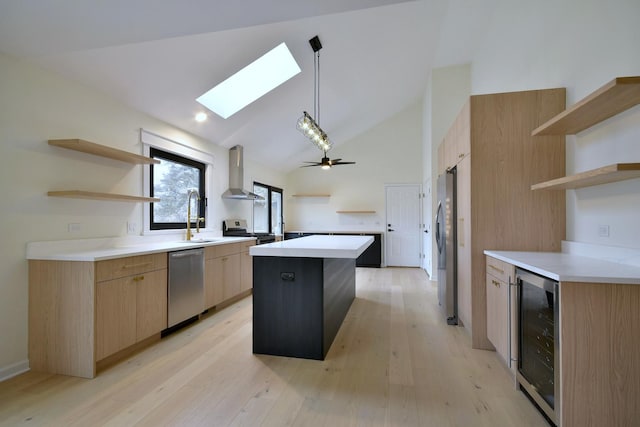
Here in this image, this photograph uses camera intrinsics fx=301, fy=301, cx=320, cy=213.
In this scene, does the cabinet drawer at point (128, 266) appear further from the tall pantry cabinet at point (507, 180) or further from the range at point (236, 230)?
the tall pantry cabinet at point (507, 180)

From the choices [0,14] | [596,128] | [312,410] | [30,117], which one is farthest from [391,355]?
[0,14]

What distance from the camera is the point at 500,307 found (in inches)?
86.4

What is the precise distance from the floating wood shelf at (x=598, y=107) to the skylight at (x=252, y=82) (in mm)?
2980

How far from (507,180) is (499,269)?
747 mm

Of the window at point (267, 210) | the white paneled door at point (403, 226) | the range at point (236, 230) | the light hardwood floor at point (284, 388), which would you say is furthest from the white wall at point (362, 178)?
the light hardwood floor at point (284, 388)

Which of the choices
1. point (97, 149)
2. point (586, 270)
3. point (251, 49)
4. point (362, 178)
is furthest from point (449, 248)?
point (362, 178)

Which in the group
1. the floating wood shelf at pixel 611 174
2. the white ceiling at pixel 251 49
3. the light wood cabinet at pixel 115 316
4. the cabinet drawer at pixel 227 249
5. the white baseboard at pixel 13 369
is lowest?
the white baseboard at pixel 13 369

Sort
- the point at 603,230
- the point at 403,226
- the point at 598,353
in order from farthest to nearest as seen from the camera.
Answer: the point at 403,226, the point at 603,230, the point at 598,353

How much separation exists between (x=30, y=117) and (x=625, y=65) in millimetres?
3914

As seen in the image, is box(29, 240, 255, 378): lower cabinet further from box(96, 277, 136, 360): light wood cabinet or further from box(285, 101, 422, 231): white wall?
box(285, 101, 422, 231): white wall

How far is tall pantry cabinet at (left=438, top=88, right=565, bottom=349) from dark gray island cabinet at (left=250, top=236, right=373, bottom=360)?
1074mm

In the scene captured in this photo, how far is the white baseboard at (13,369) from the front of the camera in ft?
6.73

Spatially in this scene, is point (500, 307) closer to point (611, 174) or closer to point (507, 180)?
point (507, 180)

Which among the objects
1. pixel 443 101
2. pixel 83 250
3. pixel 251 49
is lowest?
pixel 83 250
